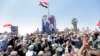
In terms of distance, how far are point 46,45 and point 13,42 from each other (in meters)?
1.64

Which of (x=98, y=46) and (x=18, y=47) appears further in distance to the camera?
(x=18, y=47)

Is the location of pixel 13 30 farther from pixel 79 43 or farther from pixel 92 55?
pixel 92 55

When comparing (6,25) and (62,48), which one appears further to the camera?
(6,25)

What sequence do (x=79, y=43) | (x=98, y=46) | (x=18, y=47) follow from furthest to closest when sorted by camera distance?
(x=79, y=43), (x=18, y=47), (x=98, y=46)

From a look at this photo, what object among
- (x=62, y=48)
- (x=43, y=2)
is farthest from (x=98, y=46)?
(x=43, y=2)

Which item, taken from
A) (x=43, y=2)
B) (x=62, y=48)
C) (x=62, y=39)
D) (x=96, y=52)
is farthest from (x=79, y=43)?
(x=43, y=2)

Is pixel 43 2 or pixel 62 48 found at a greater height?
pixel 43 2

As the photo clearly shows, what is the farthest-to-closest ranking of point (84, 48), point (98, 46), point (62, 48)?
point (62, 48)
point (98, 46)
point (84, 48)

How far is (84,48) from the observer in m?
8.74

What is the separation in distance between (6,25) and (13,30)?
1494mm

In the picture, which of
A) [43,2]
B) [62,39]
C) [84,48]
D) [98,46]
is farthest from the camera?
[43,2]

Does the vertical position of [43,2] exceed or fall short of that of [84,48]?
it exceeds it

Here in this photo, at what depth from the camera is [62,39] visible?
60.3ft

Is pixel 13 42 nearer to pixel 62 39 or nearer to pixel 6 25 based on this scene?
pixel 62 39
